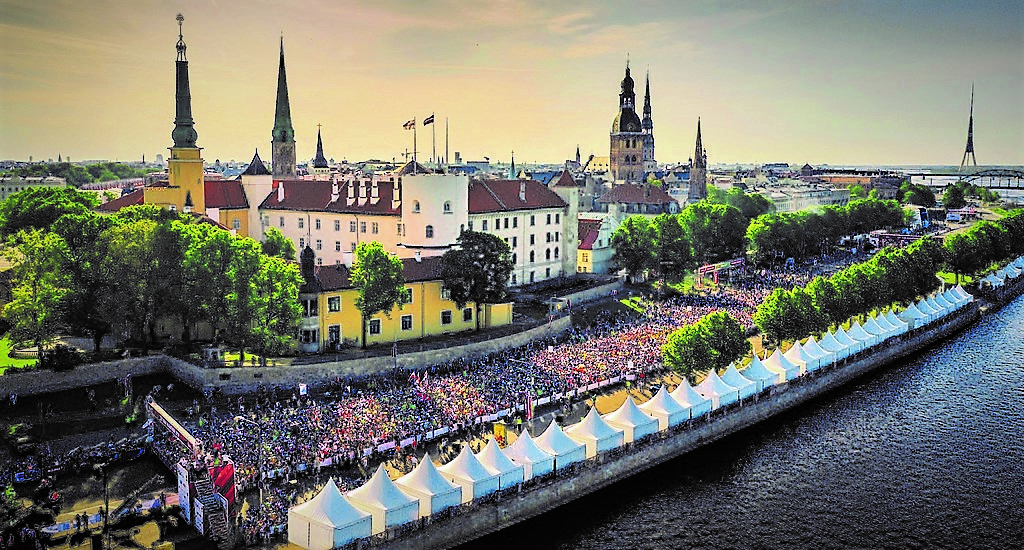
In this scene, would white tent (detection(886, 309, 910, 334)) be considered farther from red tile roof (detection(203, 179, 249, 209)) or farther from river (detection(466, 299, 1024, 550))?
red tile roof (detection(203, 179, 249, 209))

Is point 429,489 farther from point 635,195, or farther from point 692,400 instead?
point 635,195

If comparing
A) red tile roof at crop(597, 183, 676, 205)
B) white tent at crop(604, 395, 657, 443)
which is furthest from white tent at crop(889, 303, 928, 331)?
red tile roof at crop(597, 183, 676, 205)

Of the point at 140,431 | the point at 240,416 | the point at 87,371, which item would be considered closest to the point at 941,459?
the point at 240,416

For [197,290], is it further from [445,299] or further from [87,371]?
[445,299]

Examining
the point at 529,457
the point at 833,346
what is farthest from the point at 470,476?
the point at 833,346

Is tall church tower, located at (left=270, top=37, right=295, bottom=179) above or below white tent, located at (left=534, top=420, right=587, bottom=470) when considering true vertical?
above

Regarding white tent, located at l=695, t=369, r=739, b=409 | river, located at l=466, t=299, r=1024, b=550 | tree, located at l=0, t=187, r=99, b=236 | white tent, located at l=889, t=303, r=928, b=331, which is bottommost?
river, located at l=466, t=299, r=1024, b=550

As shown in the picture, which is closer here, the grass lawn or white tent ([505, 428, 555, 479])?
white tent ([505, 428, 555, 479])
